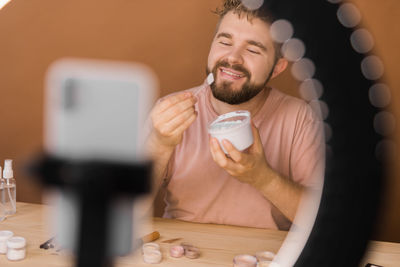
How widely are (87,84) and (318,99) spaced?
17 cm

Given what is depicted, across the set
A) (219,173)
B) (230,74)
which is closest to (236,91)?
(230,74)

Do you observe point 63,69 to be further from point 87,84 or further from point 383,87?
point 383,87

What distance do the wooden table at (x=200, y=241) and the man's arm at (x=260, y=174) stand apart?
0.09 metres

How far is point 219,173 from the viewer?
1.12 metres

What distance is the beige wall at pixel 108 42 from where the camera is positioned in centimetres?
121

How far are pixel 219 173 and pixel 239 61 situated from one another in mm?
345

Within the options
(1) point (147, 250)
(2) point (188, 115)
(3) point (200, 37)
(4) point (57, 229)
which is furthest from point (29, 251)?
(3) point (200, 37)

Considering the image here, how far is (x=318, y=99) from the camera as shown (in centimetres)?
26

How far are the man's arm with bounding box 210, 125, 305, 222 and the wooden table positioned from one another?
0.09 meters

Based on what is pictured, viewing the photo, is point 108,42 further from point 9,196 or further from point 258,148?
point 258,148

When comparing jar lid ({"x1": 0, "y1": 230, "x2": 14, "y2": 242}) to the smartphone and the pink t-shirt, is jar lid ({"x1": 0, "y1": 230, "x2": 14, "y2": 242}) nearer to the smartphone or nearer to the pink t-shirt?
the pink t-shirt

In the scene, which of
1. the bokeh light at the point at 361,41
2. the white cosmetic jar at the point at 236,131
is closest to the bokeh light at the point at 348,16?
the bokeh light at the point at 361,41

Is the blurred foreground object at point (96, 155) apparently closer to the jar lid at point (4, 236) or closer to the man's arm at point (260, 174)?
the man's arm at point (260, 174)

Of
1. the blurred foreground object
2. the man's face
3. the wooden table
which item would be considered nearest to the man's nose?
the man's face
